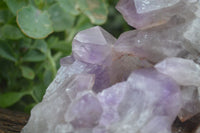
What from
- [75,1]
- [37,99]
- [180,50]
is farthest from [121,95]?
[75,1]

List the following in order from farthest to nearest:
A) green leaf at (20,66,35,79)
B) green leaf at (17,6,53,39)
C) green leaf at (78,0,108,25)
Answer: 1. green leaf at (78,0,108,25)
2. green leaf at (20,66,35,79)
3. green leaf at (17,6,53,39)

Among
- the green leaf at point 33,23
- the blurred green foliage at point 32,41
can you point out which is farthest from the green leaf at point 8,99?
the green leaf at point 33,23

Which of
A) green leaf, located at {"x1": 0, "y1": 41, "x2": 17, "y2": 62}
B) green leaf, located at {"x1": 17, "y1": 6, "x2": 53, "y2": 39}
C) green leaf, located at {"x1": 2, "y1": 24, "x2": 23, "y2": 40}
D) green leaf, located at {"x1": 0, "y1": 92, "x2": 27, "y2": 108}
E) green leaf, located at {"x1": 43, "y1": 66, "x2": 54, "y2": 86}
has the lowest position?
green leaf, located at {"x1": 0, "y1": 92, "x2": 27, "y2": 108}

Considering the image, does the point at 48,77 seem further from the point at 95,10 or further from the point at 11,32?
the point at 95,10

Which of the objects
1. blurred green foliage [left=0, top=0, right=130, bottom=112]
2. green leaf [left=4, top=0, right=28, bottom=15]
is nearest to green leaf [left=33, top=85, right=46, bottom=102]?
blurred green foliage [left=0, top=0, right=130, bottom=112]

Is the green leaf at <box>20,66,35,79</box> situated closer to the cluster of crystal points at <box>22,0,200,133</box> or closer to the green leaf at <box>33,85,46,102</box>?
the green leaf at <box>33,85,46,102</box>

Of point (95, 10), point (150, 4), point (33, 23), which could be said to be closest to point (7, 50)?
point (33, 23)

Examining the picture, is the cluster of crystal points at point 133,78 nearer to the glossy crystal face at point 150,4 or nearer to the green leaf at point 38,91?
the glossy crystal face at point 150,4

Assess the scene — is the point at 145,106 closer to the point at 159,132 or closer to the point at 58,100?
the point at 159,132
